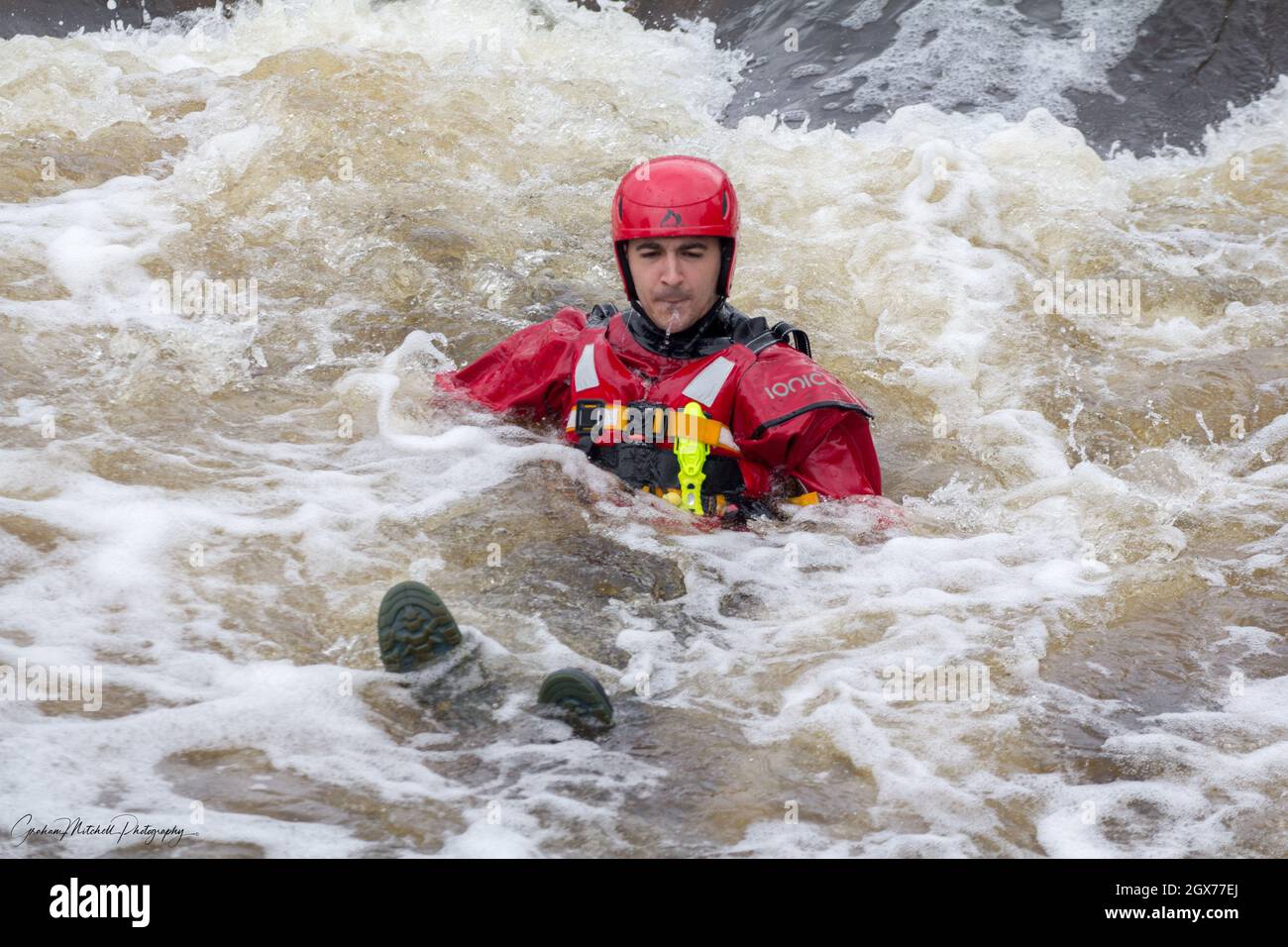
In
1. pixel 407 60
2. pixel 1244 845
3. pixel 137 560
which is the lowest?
pixel 1244 845

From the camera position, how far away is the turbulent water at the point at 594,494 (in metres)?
3.05

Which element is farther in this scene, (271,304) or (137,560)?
(271,304)

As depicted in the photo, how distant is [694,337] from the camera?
14.9 ft

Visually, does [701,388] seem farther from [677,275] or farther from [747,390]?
[677,275]

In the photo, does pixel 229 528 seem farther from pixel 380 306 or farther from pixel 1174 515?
pixel 1174 515

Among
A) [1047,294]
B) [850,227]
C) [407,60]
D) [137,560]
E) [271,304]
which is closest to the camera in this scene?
[137,560]

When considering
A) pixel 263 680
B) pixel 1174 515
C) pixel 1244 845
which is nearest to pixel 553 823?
pixel 263 680

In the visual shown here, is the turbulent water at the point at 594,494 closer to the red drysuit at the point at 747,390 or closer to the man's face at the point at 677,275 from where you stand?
the red drysuit at the point at 747,390

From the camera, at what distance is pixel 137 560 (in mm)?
3869

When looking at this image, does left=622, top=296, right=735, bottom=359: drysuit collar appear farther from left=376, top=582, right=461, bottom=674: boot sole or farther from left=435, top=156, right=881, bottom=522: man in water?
left=376, top=582, right=461, bottom=674: boot sole

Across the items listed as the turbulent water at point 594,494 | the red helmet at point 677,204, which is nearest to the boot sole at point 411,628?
the turbulent water at point 594,494

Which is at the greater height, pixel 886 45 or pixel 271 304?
pixel 886 45

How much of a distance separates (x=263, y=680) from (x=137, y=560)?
784 millimetres

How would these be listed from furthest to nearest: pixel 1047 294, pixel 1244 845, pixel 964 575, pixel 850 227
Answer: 1. pixel 850 227
2. pixel 1047 294
3. pixel 964 575
4. pixel 1244 845
